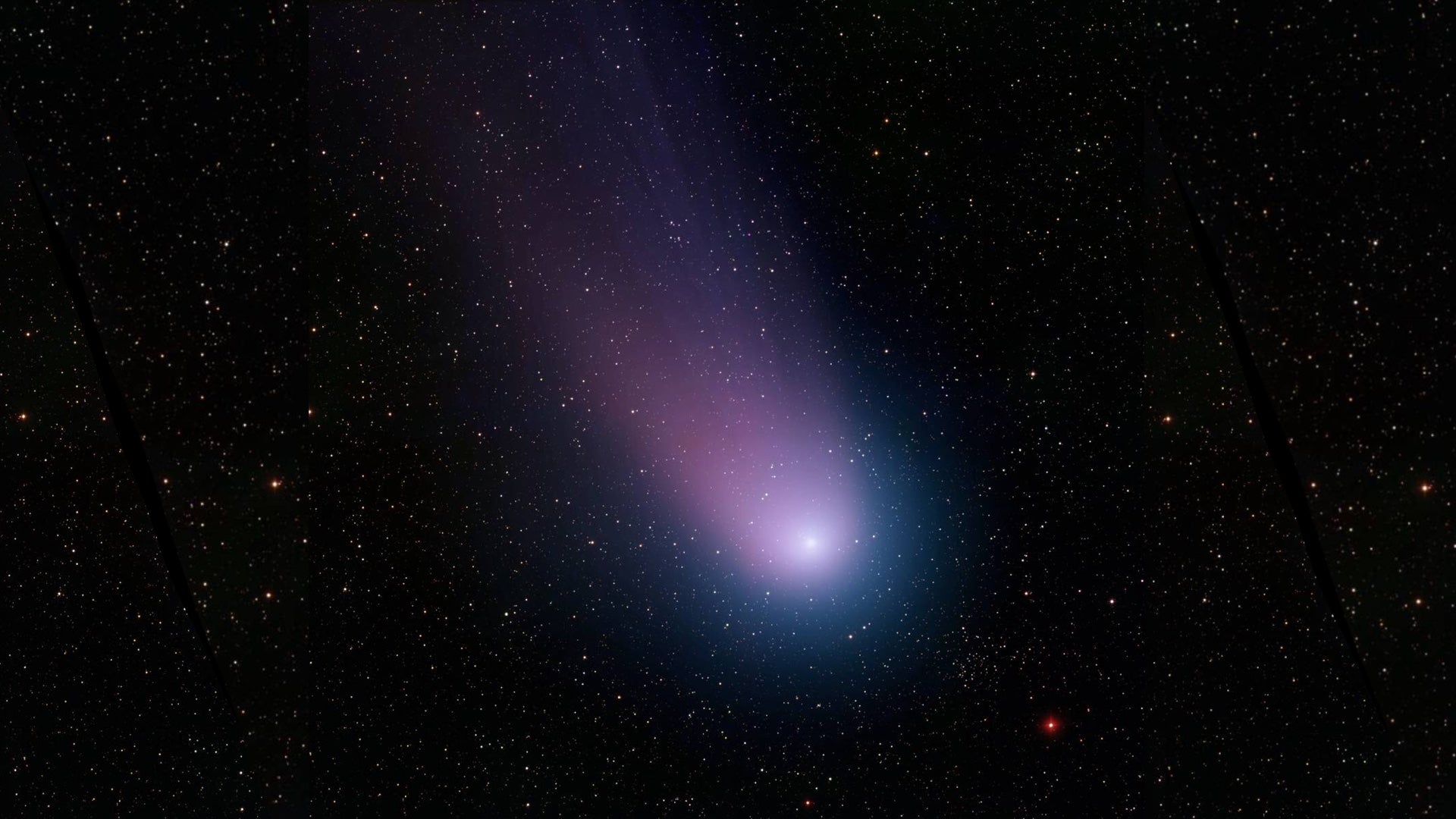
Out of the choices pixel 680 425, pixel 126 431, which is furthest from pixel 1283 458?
pixel 126 431

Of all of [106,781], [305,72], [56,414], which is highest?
[305,72]

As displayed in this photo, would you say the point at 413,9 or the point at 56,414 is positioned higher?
the point at 413,9

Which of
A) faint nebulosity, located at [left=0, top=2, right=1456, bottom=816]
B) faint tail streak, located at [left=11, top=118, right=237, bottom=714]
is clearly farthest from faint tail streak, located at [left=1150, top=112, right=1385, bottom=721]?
faint tail streak, located at [left=11, top=118, right=237, bottom=714]

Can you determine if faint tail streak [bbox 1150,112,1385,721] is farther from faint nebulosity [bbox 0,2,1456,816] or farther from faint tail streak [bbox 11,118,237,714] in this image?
faint tail streak [bbox 11,118,237,714]

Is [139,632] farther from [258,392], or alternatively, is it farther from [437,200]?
[437,200]

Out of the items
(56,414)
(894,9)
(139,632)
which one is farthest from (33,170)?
(894,9)

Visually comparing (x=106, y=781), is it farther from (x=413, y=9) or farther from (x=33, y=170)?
(x=413, y=9)

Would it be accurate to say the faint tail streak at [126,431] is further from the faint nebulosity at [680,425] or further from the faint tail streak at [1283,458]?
the faint tail streak at [1283,458]

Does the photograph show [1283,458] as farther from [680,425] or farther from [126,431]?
[126,431]

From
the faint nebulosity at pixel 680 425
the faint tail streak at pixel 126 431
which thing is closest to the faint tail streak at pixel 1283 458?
the faint nebulosity at pixel 680 425

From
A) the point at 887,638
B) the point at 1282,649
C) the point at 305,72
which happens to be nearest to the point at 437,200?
the point at 305,72
